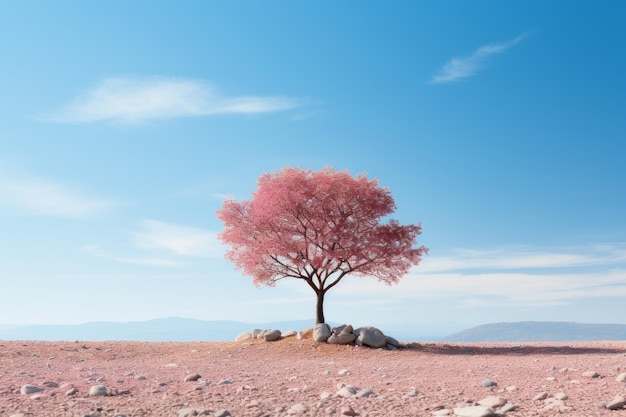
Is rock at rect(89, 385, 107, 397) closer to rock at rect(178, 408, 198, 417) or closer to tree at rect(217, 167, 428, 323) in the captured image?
rock at rect(178, 408, 198, 417)

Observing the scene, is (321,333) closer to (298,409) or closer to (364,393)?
(364,393)

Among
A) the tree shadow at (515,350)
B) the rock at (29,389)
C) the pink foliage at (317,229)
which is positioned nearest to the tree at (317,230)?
the pink foliage at (317,229)

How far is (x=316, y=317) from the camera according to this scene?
3052cm

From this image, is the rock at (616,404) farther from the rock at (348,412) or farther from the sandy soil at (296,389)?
the rock at (348,412)

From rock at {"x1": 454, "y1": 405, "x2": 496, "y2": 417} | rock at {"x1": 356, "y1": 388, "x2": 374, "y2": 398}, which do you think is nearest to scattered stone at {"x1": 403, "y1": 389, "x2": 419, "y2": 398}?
rock at {"x1": 356, "y1": 388, "x2": 374, "y2": 398}

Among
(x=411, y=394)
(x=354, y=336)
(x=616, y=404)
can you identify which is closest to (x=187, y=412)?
(x=411, y=394)

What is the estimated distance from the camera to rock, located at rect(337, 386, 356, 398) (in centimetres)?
1084

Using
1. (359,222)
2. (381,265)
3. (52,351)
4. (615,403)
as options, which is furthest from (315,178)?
(615,403)

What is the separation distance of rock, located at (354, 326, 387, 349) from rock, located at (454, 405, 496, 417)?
1752 centimetres

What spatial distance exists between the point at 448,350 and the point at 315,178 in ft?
33.5

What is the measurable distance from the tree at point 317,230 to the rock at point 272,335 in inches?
98.1

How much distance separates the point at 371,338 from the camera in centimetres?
2638

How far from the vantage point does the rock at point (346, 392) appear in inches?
427

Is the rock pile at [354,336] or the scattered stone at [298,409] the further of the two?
the rock pile at [354,336]
